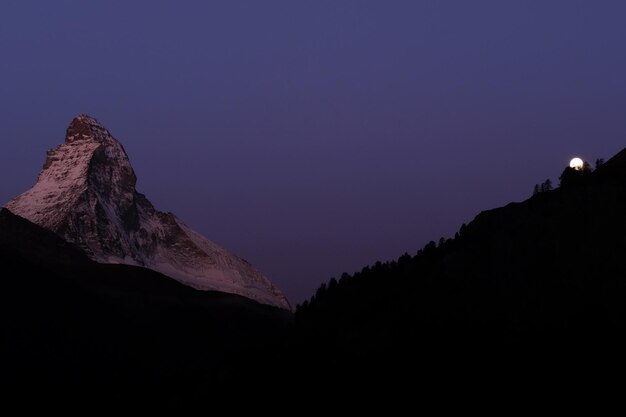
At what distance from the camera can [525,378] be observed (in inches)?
4407

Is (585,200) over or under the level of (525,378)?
over

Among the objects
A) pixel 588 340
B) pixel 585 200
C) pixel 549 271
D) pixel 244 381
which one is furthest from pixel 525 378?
pixel 244 381

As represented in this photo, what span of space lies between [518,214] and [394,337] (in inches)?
722

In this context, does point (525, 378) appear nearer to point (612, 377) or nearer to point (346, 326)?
point (612, 377)

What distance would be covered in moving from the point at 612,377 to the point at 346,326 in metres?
38.9

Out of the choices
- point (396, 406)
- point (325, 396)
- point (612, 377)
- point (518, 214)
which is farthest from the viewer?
point (518, 214)

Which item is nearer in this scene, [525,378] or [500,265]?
[525,378]

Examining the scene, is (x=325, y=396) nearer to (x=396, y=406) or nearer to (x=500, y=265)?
(x=396, y=406)

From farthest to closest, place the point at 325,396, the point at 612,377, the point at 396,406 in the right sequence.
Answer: the point at 325,396, the point at 396,406, the point at 612,377

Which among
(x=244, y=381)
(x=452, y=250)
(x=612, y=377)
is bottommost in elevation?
(x=612, y=377)

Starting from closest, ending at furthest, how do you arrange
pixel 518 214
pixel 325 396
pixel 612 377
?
pixel 612 377 → pixel 325 396 → pixel 518 214

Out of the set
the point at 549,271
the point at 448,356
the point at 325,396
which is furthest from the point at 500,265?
the point at 325,396

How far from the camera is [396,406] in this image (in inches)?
4505

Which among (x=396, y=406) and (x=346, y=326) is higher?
(x=346, y=326)
